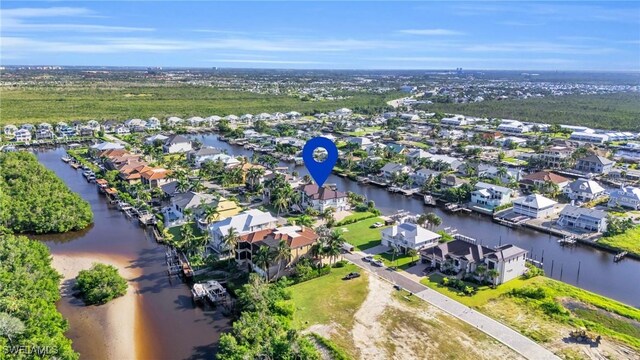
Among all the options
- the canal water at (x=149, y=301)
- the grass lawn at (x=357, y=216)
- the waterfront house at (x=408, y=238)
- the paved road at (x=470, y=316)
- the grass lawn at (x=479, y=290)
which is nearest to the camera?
the paved road at (x=470, y=316)

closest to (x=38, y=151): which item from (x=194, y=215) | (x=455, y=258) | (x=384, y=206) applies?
(x=194, y=215)

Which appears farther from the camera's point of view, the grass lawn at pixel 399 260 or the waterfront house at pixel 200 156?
the waterfront house at pixel 200 156

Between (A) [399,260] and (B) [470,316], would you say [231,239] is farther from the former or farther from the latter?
(B) [470,316]

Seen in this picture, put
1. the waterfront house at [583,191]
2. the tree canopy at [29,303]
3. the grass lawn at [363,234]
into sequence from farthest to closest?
the waterfront house at [583,191] → the grass lawn at [363,234] → the tree canopy at [29,303]

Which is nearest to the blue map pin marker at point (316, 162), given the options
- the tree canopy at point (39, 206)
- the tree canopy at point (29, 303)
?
the tree canopy at point (29, 303)

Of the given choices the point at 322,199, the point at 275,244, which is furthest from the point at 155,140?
the point at 275,244

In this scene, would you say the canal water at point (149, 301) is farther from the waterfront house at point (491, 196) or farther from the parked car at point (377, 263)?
the waterfront house at point (491, 196)

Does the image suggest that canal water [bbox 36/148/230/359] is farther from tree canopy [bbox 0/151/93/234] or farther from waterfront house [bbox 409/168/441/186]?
waterfront house [bbox 409/168/441/186]

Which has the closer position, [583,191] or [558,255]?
[558,255]
